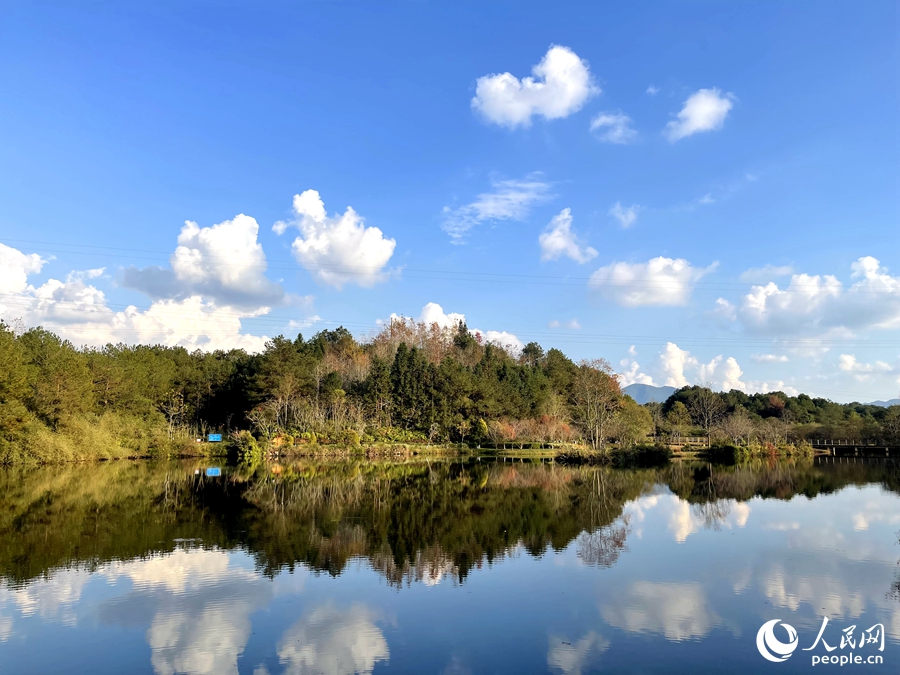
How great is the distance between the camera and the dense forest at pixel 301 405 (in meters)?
32.5

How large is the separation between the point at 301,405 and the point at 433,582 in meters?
35.8

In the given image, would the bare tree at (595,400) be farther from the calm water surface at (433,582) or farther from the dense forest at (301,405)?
the calm water surface at (433,582)

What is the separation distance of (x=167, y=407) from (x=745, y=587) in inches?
1889

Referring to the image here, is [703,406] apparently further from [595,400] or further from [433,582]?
[433,582]

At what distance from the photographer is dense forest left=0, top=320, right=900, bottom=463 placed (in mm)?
32531

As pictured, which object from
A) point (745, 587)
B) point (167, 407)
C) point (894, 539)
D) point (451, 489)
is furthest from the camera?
point (167, 407)

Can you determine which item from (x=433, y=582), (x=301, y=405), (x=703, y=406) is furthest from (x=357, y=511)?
(x=703, y=406)

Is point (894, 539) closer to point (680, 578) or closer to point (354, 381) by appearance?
point (680, 578)

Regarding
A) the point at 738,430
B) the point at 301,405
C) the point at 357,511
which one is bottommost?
the point at 357,511

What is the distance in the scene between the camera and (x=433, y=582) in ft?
31.4

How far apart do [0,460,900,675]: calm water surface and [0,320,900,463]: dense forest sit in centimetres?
1454

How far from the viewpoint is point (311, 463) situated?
35.7 metres

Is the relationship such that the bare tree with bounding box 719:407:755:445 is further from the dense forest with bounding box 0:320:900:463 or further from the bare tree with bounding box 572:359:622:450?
the bare tree with bounding box 572:359:622:450

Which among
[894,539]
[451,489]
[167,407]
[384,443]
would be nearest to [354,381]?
[384,443]
